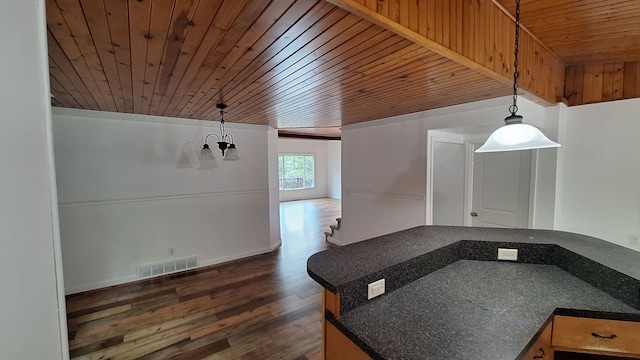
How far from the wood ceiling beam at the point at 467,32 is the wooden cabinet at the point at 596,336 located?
1.47m

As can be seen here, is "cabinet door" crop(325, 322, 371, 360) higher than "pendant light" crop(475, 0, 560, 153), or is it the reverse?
"pendant light" crop(475, 0, 560, 153)

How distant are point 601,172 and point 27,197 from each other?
153 inches

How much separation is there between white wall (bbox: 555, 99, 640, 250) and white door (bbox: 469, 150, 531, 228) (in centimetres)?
37

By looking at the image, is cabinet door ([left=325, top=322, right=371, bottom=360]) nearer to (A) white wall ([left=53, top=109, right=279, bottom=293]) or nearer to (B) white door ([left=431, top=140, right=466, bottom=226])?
(B) white door ([left=431, top=140, right=466, bottom=226])

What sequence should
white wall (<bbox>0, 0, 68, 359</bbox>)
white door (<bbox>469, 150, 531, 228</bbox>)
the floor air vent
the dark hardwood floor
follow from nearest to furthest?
white wall (<bbox>0, 0, 68, 359</bbox>)
the dark hardwood floor
white door (<bbox>469, 150, 531, 228</bbox>)
the floor air vent

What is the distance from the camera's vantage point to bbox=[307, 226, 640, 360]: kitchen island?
1.03m

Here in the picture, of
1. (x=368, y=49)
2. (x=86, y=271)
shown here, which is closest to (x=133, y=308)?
(x=86, y=271)

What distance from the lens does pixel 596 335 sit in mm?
1231

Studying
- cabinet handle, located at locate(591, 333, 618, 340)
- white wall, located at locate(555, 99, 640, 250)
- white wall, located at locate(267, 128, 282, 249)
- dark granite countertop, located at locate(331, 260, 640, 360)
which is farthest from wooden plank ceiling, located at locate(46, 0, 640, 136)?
white wall, located at locate(267, 128, 282, 249)

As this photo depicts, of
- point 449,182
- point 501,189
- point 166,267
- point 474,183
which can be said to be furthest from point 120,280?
point 501,189

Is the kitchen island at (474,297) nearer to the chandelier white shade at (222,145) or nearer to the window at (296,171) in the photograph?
the chandelier white shade at (222,145)

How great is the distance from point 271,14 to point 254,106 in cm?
188

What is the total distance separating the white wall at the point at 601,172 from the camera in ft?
7.62

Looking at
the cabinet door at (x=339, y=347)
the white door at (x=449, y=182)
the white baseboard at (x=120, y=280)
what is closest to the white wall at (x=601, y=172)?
the white door at (x=449, y=182)
